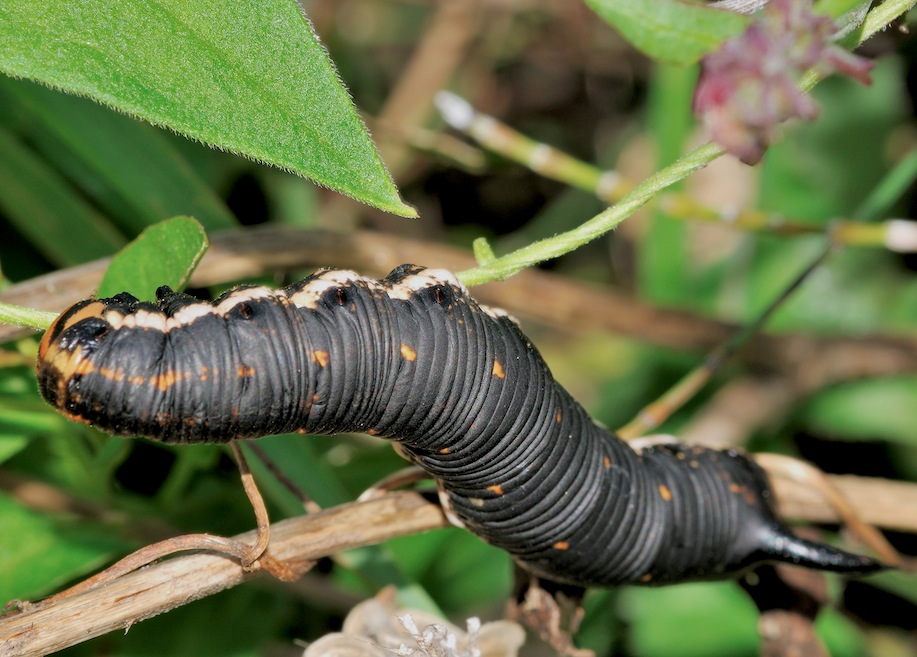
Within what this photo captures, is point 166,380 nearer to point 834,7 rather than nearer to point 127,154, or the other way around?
point 834,7

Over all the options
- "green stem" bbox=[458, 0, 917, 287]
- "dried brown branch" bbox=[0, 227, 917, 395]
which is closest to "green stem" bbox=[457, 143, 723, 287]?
"green stem" bbox=[458, 0, 917, 287]

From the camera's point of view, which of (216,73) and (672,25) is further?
(216,73)

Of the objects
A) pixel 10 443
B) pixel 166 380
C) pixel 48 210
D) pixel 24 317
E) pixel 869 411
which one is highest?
pixel 48 210

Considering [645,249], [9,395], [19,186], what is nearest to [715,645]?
[645,249]

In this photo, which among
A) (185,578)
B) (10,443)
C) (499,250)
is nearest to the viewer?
(185,578)

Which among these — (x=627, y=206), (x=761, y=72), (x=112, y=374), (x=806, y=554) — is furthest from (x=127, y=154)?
(x=806, y=554)

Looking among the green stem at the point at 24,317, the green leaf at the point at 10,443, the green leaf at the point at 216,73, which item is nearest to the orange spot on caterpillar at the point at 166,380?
the green stem at the point at 24,317

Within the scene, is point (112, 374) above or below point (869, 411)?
below

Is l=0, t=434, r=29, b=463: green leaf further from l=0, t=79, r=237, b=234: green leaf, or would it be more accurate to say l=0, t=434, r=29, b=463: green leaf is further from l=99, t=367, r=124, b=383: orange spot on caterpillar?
l=99, t=367, r=124, b=383: orange spot on caterpillar
